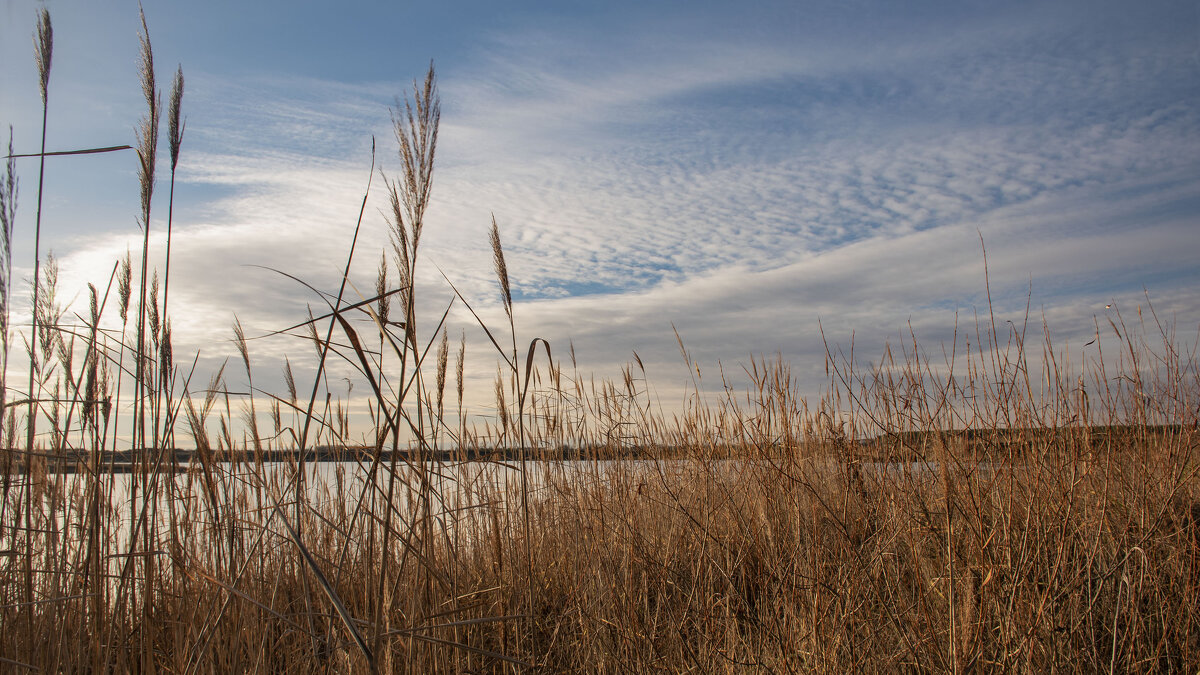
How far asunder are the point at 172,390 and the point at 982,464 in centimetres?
328

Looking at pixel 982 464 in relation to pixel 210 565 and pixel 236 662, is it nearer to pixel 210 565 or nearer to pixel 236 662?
pixel 236 662

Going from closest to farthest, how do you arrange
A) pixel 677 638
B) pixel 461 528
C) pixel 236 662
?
1. pixel 236 662
2. pixel 677 638
3. pixel 461 528

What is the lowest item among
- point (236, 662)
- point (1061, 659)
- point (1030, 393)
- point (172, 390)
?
point (1061, 659)

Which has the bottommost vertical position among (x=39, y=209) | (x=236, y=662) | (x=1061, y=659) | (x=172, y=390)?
(x=1061, y=659)

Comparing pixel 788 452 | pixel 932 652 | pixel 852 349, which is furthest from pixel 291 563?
pixel 852 349

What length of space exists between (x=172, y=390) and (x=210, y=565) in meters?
0.75

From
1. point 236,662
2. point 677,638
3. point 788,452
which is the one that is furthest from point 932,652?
point 236,662

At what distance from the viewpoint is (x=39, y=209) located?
1773mm

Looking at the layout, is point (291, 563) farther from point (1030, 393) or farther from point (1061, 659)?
point (1030, 393)

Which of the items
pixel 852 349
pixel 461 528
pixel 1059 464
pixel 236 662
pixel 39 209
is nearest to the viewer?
pixel 236 662

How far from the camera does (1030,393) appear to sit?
2.56m

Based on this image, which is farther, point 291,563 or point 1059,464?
point 291,563

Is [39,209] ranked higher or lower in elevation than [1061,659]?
higher

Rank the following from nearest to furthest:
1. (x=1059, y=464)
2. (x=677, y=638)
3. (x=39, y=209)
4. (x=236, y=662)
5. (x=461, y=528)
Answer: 1. (x=236, y=662)
2. (x=39, y=209)
3. (x=677, y=638)
4. (x=1059, y=464)
5. (x=461, y=528)
